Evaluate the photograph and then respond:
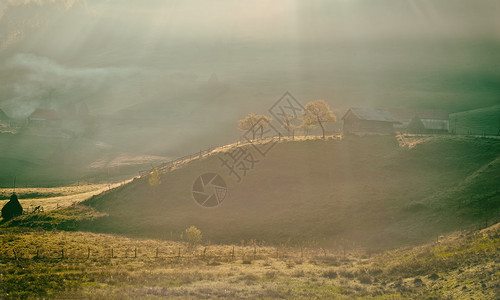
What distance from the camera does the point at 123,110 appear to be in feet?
559

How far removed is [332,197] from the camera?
54.1 metres

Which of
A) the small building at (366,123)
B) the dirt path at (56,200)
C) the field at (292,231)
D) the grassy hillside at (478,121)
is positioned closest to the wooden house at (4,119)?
the dirt path at (56,200)

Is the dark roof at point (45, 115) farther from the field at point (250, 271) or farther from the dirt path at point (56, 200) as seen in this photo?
the field at point (250, 271)

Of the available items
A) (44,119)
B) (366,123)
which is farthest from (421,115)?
(44,119)

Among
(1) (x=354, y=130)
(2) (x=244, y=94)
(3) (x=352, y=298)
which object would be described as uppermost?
(2) (x=244, y=94)

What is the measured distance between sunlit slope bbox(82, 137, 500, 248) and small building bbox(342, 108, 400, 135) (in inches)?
389

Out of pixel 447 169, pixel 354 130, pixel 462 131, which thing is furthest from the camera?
pixel 462 131

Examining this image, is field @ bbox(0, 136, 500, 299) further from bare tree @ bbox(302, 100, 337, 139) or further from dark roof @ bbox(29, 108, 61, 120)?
dark roof @ bbox(29, 108, 61, 120)

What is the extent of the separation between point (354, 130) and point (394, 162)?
68.3 ft

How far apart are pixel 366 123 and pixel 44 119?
11920cm

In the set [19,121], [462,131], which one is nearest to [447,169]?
[462,131]

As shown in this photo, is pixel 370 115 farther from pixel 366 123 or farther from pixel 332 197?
pixel 332 197

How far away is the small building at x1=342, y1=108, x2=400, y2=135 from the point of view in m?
80.5

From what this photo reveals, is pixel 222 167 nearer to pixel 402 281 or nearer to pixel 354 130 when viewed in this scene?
pixel 354 130
